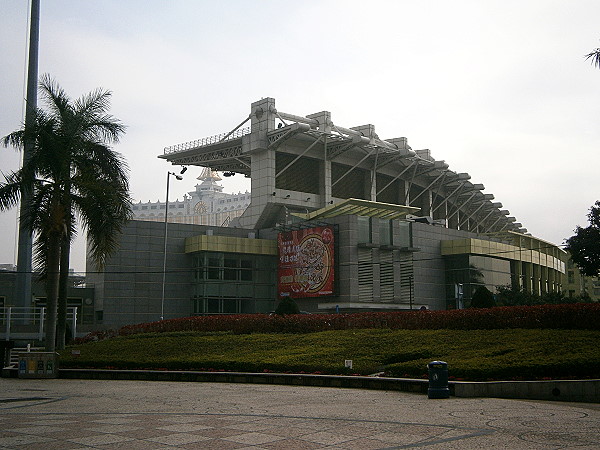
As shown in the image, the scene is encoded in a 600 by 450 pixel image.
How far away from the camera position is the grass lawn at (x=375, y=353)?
60.7 feet

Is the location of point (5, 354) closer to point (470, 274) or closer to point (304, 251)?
point (304, 251)

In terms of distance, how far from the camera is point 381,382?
19312mm

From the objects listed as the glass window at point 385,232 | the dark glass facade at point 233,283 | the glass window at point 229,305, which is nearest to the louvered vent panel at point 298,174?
the dark glass facade at point 233,283

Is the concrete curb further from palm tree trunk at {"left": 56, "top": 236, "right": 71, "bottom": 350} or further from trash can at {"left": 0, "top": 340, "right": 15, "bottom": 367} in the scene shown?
palm tree trunk at {"left": 56, "top": 236, "right": 71, "bottom": 350}

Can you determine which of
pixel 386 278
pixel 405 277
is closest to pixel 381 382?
pixel 386 278

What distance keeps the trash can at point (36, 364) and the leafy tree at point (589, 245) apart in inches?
1905

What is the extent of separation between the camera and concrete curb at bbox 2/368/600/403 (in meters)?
16.9

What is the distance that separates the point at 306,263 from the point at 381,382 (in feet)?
131

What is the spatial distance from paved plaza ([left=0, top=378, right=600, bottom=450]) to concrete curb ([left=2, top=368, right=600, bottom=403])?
683 mm

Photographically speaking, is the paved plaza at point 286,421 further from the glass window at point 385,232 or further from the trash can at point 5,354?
the glass window at point 385,232

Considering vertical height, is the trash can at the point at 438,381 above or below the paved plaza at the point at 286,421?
above

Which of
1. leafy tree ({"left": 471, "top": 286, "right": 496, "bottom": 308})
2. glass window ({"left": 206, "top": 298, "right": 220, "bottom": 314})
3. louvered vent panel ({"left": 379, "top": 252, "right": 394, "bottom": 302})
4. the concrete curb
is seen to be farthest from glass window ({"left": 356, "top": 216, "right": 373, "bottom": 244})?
the concrete curb

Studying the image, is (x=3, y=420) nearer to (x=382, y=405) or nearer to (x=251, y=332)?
(x=382, y=405)

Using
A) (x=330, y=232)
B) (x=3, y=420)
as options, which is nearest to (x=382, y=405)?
(x=3, y=420)
